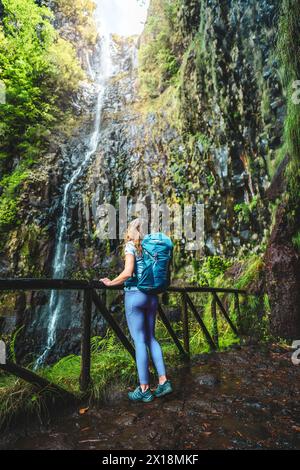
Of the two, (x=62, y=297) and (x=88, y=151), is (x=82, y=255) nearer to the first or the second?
→ (x=62, y=297)

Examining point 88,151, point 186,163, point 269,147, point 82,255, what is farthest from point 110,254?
point 269,147

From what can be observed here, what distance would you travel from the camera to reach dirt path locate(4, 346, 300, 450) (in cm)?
214

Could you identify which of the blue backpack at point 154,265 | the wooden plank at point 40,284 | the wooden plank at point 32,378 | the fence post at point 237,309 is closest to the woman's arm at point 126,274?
the blue backpack at point 154,265

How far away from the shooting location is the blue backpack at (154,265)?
115 inches

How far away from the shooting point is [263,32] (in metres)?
7.03

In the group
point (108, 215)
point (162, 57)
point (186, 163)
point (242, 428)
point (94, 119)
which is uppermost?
point (162, 57)

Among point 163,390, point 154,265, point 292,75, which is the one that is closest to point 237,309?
point 163,390

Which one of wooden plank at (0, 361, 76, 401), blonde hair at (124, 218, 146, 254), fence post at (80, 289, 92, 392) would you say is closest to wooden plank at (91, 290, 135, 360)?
fence post at (80, 289, 92, 392)

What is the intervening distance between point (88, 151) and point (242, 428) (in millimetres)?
13219

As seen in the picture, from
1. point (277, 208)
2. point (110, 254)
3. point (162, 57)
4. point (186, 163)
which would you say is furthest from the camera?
point (162, 57)

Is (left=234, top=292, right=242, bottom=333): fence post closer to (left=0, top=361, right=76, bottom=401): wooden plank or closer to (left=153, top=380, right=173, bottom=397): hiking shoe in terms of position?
(left=153, top=380, right=173, bottom=397): hiking shoe

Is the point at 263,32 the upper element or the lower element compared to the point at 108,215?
upper
